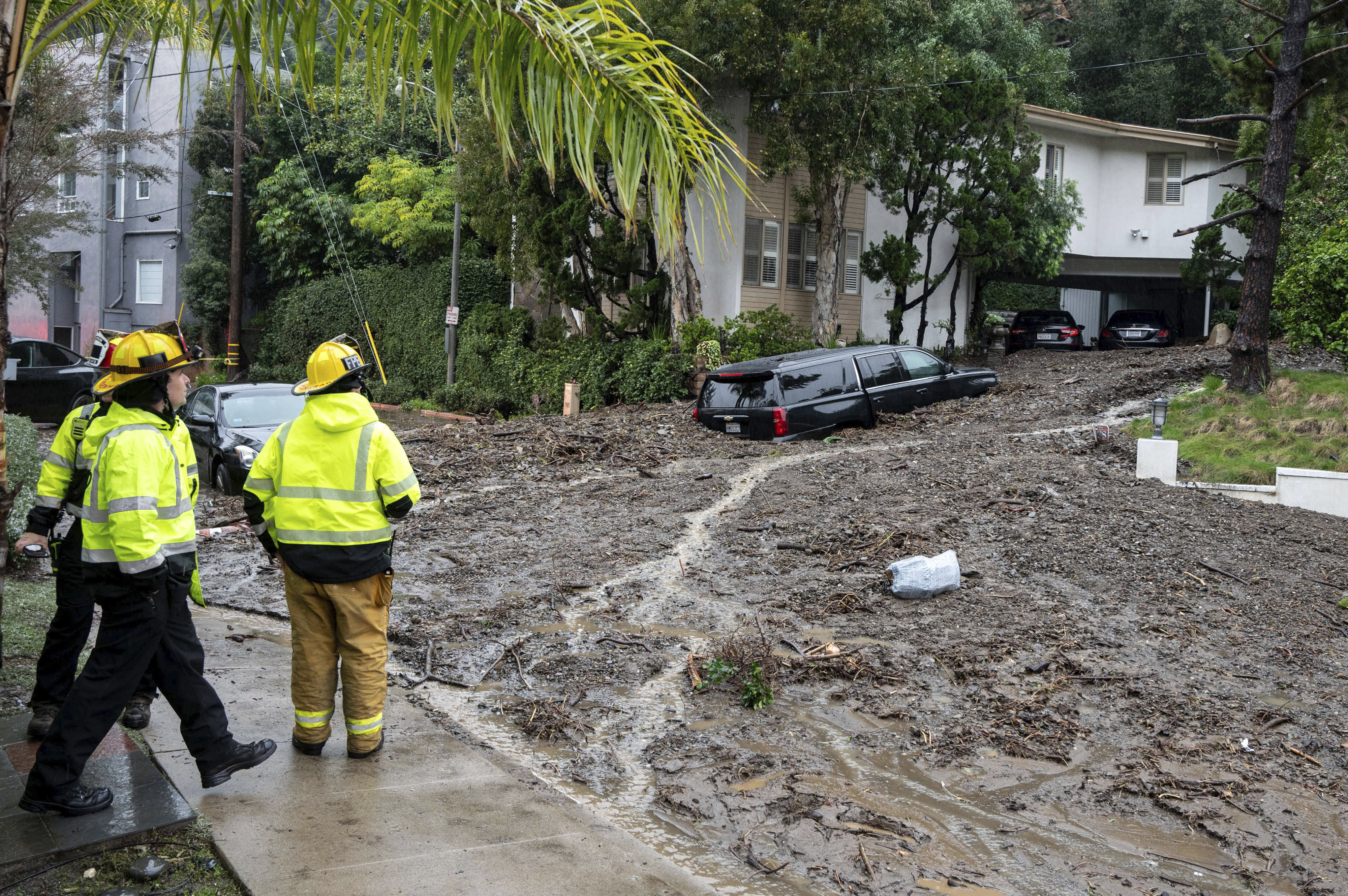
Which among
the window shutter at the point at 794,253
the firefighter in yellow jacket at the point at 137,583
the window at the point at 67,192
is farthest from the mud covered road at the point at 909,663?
the window at the point at 67,192

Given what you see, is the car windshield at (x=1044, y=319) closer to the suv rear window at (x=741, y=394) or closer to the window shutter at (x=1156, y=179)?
the window shutter at (x=1156, y=179)

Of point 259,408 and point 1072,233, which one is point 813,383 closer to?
point 259,408

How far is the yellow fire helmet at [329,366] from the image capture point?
4.69 meters

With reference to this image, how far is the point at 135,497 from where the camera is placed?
4016 mm

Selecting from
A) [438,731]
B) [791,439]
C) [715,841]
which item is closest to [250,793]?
[438,731]

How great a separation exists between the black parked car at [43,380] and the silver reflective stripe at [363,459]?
16121 mm

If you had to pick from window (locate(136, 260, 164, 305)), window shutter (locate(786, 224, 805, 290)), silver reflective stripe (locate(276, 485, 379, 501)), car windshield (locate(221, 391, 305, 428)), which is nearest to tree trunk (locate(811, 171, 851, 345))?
window shutter (locate(786, 224, 805, 290))

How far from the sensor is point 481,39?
4.14 m

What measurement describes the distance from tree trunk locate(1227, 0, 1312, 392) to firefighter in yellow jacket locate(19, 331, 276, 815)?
13.8 meters

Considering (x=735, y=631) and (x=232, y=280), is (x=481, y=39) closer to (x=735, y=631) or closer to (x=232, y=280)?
(x=735, y=631)

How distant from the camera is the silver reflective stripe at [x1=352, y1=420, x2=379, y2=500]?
4688 millimetres

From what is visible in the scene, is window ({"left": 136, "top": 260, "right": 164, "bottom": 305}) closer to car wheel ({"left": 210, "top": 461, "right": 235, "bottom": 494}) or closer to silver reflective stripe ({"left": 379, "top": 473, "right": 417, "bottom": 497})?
car wheel ({"left": 210, "top": 461, "right": 235, "bottom": 494})

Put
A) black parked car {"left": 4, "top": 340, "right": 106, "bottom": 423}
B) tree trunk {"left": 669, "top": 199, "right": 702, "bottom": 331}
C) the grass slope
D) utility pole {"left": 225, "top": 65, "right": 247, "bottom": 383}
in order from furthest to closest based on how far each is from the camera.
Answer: utility pole {"left": 225, "top": 65, "right": 247, "bottom": 383} → tree trunk {"left": 669, "top": 199, "right": 702, "bottom": 331} → black parked car {"left": 4, "top": 340, "right": 106, "bottom": 423} → the grass slope

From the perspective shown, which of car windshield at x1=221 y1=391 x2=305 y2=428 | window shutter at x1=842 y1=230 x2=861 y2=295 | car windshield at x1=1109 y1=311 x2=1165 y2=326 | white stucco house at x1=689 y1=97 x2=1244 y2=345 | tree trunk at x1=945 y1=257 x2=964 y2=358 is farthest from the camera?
car windshield at x1=1109 y1=311 x2=1165 y2=326
